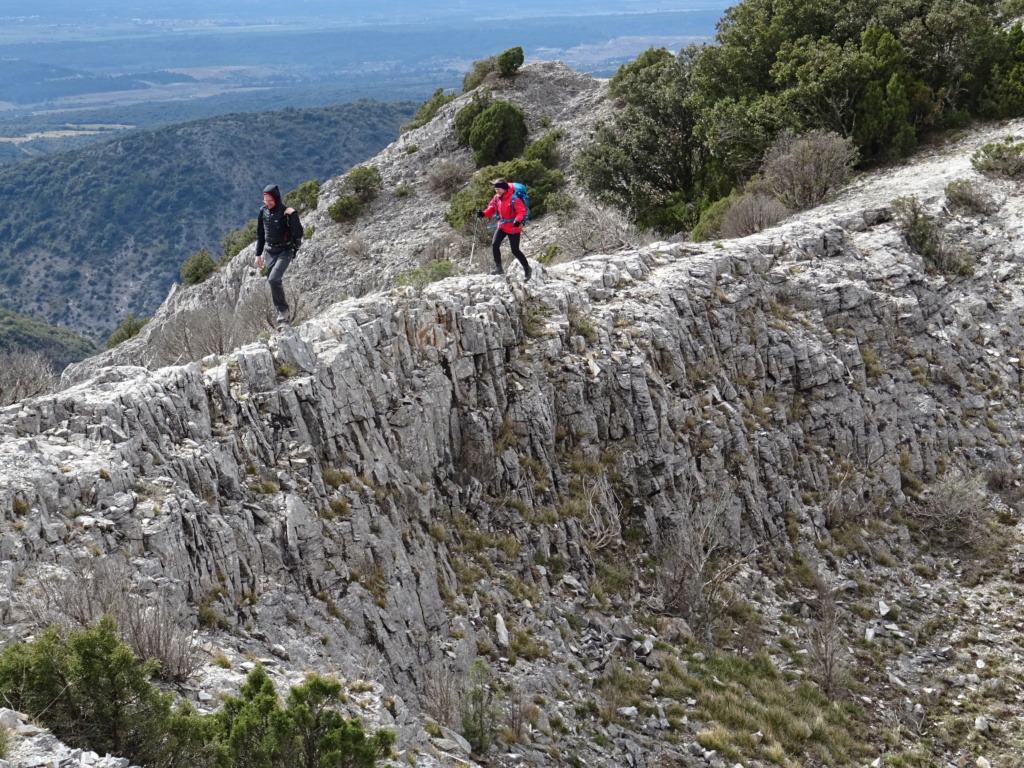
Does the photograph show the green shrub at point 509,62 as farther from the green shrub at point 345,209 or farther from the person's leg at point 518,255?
the person's leg at point 518,255

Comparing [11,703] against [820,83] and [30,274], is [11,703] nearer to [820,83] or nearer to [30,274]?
[820,83]

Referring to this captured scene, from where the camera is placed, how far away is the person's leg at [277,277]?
543 inches

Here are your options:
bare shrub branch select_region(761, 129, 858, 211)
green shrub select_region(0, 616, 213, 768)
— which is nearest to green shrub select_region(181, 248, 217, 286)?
bare shrub branch select_region(761, 129, 858, 211)

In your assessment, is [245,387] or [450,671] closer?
[450,671]

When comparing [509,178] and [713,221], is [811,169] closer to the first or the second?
[713,221]

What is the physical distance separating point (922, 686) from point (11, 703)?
43.2ft

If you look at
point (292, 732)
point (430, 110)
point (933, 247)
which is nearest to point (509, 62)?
point (430, 110)

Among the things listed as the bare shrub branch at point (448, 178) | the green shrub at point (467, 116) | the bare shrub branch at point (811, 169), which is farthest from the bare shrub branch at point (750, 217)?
the green shrub at point (467, 116)

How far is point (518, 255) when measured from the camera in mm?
16609

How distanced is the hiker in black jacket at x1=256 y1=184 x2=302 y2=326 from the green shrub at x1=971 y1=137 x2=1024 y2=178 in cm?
1918

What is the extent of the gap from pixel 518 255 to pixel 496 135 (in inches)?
1027

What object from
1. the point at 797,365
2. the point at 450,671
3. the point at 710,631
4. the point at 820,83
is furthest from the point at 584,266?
the point at 820,83

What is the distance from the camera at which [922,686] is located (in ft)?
45.5

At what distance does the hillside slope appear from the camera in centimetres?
1030
